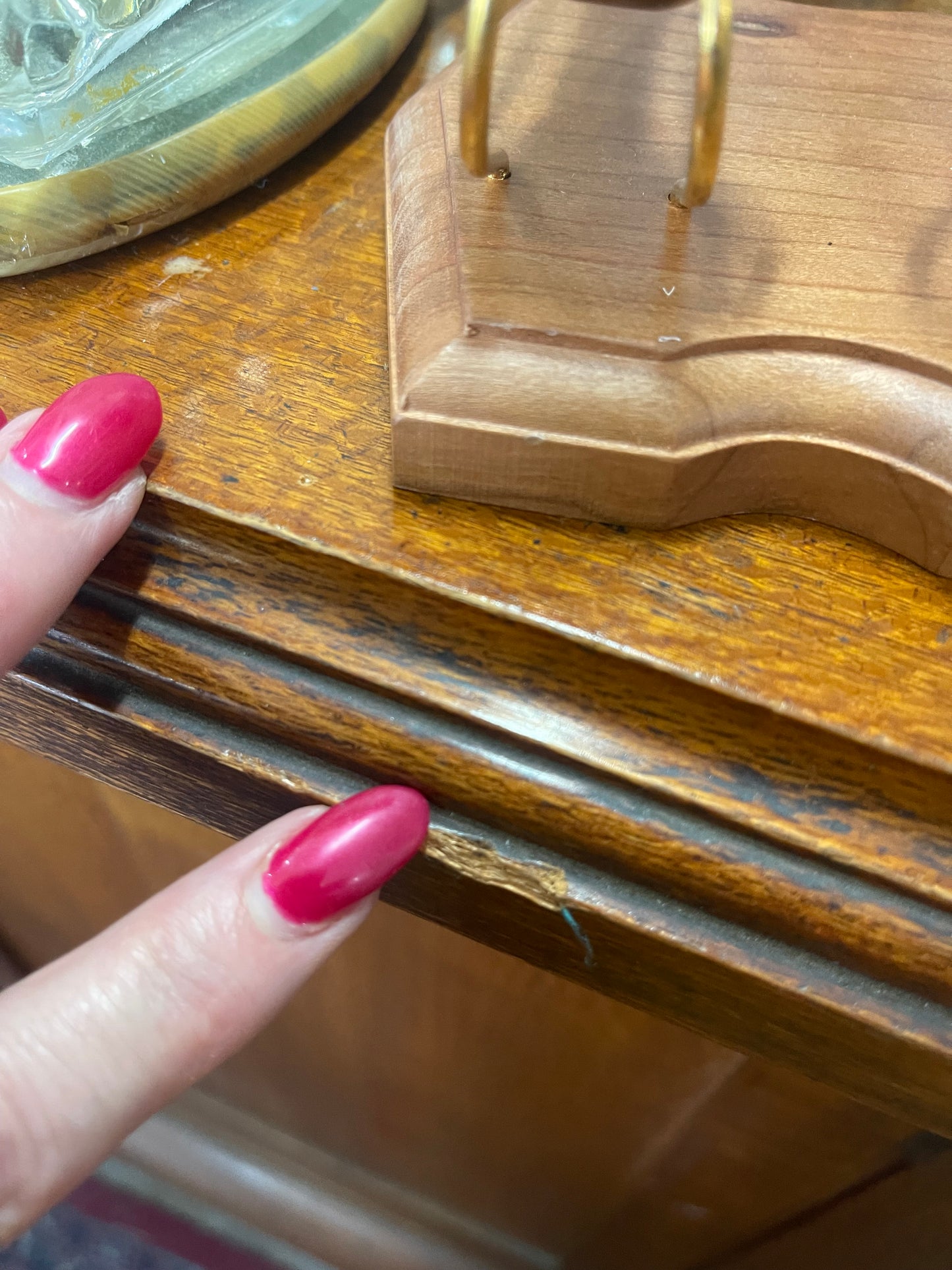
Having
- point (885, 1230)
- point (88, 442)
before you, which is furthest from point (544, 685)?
point (885, 1230)

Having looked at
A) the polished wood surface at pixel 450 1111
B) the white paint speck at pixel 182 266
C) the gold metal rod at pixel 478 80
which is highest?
the gold metal rod at pixel 478 80

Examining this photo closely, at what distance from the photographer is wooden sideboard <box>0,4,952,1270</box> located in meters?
0.19

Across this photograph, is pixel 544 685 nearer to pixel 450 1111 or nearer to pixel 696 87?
pixel 696 87

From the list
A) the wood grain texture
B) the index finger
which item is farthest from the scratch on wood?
the index finger

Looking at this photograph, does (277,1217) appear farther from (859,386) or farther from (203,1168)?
(859,386)

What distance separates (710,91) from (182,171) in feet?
0.46

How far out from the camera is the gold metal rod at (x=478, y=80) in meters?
0.18

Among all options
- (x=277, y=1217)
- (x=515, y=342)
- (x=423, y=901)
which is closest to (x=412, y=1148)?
(x=277, y=1217)

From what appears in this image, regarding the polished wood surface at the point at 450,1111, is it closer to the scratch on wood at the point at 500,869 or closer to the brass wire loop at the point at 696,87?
the scratch on wood at the point at 500,869

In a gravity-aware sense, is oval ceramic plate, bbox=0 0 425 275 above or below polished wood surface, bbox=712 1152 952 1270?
above

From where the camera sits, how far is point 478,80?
19 centimetres

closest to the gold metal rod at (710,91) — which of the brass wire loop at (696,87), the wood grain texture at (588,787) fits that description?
the brass wire loop at (696,87)

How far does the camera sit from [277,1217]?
57 cm

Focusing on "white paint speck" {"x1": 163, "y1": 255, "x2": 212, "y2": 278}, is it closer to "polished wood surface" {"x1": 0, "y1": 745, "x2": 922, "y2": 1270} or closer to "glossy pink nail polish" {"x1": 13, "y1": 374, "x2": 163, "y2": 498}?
"glossy pink nail polish" {"x1": 13, "y1": 374, "x2": 163, "y2": 498}
